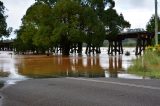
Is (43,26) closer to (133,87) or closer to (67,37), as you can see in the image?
(67,37)

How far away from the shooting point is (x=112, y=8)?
102 metres

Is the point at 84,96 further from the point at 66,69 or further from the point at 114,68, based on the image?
the point at 114,68

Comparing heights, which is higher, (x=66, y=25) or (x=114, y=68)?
(x=66, y=25)

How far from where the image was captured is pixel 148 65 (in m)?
29.5

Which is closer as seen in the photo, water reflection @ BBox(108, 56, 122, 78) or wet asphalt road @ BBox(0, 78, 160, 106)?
wet asphalt road @ BBox(0, 78, 160, 106)

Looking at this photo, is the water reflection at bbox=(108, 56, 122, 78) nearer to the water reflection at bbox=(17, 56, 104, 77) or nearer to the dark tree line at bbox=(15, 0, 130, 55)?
the water reflection at bbox=(17, 56, 104, 77)

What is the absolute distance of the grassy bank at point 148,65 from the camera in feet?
81.3

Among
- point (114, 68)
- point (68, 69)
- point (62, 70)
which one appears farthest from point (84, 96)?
point (114, 68)

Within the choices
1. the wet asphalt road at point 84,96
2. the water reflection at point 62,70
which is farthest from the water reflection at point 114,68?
the wet asphalt road at point 84,96

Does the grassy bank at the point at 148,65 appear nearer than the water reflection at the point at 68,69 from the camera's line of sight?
Yes

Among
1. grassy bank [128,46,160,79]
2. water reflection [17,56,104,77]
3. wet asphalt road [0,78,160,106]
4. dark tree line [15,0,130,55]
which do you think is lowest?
water reflection [17,56,104,77]

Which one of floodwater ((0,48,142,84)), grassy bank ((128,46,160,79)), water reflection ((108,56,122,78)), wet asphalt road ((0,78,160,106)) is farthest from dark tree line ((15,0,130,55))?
wet asphalt road ((0,78,160,106))

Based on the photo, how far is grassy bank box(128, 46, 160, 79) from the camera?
24795 millimetres

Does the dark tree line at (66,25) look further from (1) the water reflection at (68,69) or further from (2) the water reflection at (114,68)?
(2) the water reflection at (114,68)
